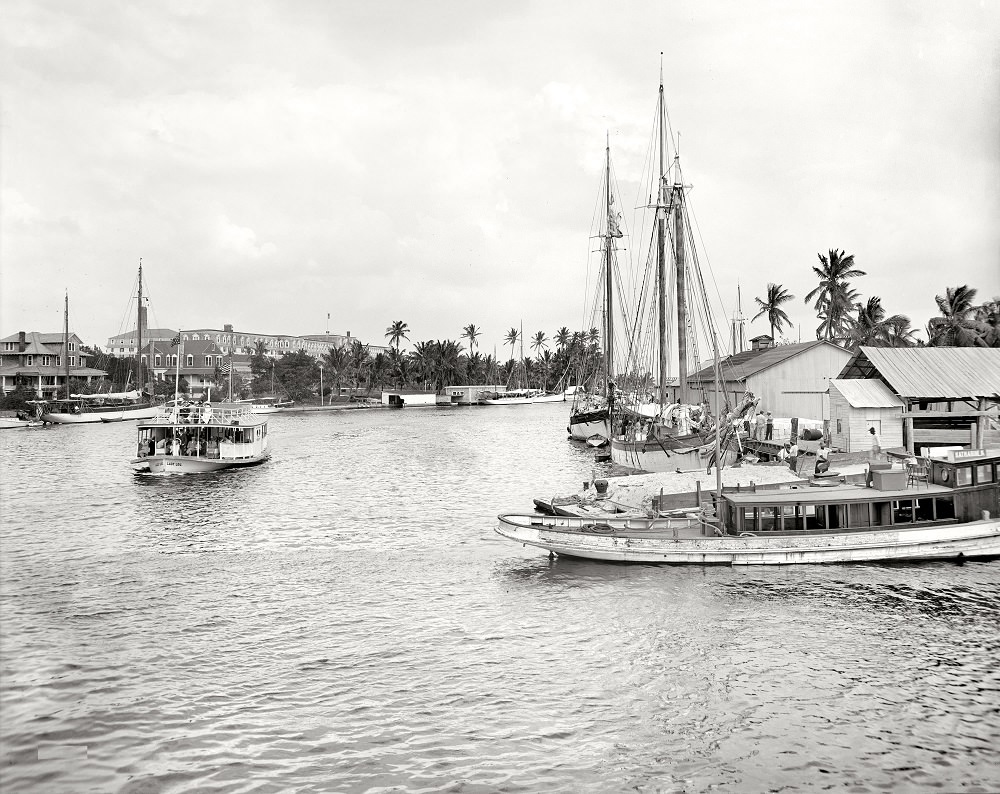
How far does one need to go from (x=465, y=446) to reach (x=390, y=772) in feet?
217

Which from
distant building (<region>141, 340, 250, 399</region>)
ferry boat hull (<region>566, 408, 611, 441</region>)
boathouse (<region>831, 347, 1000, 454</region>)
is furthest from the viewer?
distant building (<region>141, 340, 250, 399</region>)

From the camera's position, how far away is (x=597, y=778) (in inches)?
571

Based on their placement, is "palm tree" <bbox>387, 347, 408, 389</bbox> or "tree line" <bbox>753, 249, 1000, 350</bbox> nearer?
"tree line" <bbox>753, 249, 1000, 350</bbox>

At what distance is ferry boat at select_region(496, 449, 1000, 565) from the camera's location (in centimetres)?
2797

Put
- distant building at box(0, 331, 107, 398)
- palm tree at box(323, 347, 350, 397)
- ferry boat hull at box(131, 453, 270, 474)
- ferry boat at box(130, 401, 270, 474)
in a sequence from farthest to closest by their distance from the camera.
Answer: palm tree at box(323, 347, 350, 397) < distant building at box(0, 331, 107, 398) < ferry boat at box(130, 401, 270, 474) < ferry boat hull at box(131, 453, 270, 474)

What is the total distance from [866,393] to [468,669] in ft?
121

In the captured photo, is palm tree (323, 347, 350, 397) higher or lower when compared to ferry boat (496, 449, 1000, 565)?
higher

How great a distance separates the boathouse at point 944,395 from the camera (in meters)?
44.7

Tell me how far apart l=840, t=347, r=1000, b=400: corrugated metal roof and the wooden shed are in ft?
3.55

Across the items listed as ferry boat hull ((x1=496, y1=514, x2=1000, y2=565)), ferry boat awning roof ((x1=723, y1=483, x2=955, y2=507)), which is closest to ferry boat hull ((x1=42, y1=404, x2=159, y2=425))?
ferry boat hull ((x1=496, y1=514, x2=1000, y2=565))

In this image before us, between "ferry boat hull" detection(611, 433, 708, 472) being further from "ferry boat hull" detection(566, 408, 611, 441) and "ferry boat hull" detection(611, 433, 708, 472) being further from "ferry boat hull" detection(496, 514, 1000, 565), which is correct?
"ferry boat hull" detection(566, 408, 611, 441)

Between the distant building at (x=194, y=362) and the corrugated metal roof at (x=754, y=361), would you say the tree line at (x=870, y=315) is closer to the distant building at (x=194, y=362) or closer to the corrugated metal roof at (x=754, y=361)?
the corrugated metal roof at (x=754, y=361)

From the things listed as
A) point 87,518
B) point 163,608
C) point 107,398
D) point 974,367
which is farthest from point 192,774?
point 107,398

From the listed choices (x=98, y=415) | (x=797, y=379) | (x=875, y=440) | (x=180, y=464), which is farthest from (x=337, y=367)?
(x=875, y=440)
